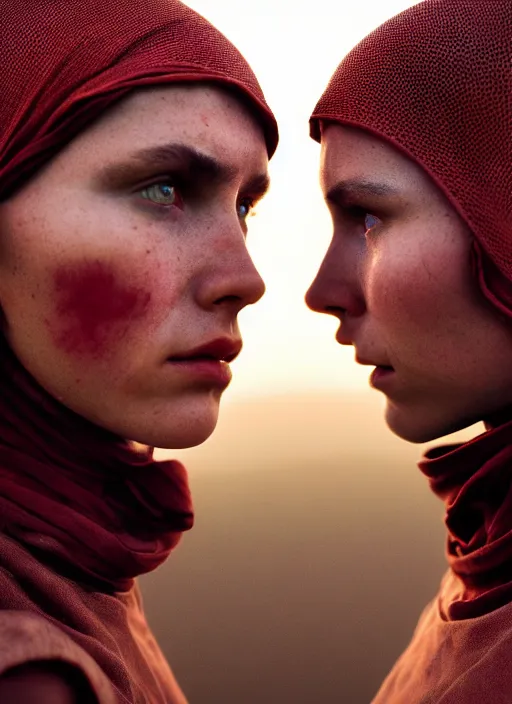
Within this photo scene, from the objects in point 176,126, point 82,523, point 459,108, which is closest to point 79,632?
point 82,523

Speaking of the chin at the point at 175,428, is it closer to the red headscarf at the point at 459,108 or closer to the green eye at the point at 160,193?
the green eye at the point at 160,193

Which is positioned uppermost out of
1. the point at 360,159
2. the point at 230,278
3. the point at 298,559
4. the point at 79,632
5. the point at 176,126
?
the point at 176,126

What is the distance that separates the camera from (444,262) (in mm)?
1024

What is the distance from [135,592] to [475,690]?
663 millimetres

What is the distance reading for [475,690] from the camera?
87cm

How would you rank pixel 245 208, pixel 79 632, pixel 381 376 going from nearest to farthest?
pixel 79 632
pixel 381 376
pixel 245 208

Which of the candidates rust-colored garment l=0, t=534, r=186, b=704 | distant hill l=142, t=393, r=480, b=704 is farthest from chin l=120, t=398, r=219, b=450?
distant hill l=142, t=393, r=480, b=704

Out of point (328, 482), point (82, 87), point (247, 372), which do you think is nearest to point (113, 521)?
point (82, 87)

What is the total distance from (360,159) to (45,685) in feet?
2.59

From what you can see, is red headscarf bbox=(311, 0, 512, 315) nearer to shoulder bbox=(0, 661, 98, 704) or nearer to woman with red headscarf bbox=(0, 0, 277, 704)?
woman with red headscarf bbox=(0, 0, 277, 704)

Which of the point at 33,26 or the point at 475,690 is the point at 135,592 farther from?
the point at 33,26

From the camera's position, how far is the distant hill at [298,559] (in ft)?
6.41

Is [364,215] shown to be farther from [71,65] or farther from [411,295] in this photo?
[71,65]

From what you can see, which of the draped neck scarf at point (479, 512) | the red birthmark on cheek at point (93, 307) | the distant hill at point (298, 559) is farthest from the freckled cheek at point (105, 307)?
the distant hill at point (298, 559)
